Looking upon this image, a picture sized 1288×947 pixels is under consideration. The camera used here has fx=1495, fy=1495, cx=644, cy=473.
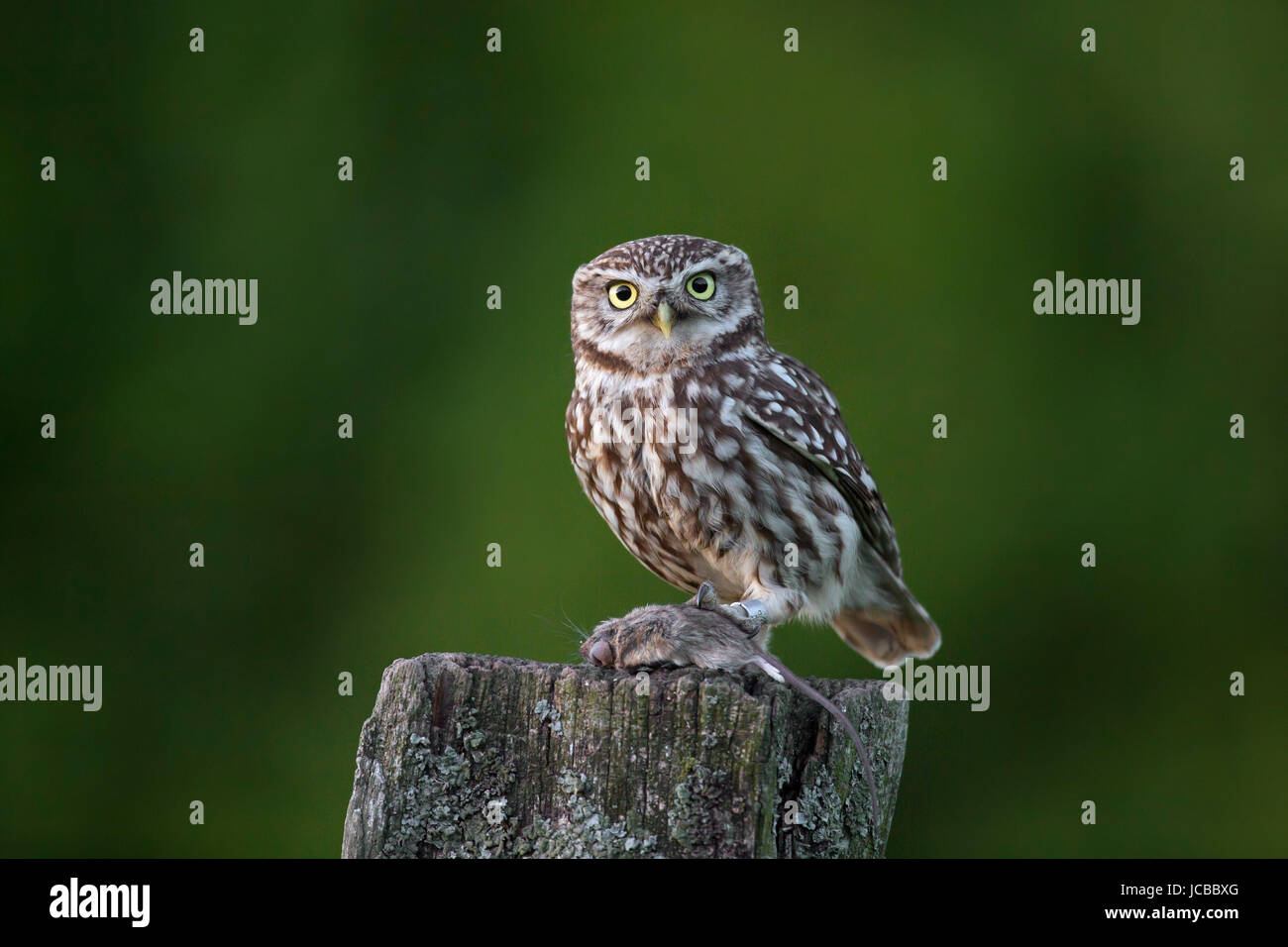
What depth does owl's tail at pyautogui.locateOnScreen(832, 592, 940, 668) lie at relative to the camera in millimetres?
5449

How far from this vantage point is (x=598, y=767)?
302cm

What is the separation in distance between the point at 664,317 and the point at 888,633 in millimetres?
1619

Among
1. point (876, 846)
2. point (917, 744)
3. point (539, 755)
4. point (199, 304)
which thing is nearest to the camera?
point (539, 755)

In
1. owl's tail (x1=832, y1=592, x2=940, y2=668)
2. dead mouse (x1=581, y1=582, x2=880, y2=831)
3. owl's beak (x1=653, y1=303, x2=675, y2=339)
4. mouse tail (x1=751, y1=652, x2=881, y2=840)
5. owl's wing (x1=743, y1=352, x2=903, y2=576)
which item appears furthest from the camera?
owl's tail (x1=832, y1=592, x2=940, y2=668)

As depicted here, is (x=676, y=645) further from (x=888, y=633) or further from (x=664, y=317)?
(x=888, y=633)

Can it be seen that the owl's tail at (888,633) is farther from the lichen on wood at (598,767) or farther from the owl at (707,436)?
the lichen on wood at (598,767)

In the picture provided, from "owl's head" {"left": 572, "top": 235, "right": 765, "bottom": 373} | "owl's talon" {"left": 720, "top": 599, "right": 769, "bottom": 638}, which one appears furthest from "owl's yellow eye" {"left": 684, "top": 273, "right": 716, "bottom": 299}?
"owl's talon" {"left": 720, "top": 599, "right": 769, "bottom": 638}

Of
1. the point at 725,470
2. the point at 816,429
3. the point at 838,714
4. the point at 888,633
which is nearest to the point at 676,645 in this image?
the point at 838,714

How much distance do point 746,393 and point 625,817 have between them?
2.07 metres

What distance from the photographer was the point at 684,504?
15.5 ft

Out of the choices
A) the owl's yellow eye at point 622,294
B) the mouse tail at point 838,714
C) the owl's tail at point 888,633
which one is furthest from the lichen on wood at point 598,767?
the owl's tail at point 888,633

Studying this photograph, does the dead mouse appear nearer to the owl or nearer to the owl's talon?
the owl's talon
